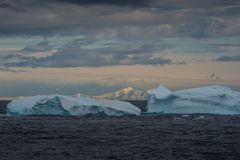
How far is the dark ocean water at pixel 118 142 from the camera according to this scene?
20578mm

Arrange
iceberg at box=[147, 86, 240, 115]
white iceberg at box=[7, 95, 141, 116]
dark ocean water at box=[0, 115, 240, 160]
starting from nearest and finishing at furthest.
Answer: dark ocean water at box=[0, 115, 240, 160], white iceberg at box=[7, 95, 141, 116], iceberg at box=[147, 86, 240, 115]

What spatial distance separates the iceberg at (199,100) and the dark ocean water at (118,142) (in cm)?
1195

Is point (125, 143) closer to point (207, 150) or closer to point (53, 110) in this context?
point (207, 150)

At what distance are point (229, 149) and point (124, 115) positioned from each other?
26415 mm

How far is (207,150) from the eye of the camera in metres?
22.3

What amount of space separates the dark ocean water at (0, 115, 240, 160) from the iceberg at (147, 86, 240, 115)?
11.9 meters

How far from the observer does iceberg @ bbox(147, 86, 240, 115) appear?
4631 centimetres

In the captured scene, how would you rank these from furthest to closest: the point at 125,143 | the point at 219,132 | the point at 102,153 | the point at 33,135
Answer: the point at 219,132
the point at 33,135
the point at 125,143
the point at 102,153

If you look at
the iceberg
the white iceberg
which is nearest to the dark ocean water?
the white iceberg

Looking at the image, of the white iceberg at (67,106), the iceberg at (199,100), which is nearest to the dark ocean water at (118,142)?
the white iceberg at (67,106)

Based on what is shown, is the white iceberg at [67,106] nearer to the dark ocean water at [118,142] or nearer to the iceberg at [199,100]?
the iceberg at [199,100]

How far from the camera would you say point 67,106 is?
44906mm

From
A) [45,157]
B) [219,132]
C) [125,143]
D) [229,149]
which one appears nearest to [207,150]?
[229,149]

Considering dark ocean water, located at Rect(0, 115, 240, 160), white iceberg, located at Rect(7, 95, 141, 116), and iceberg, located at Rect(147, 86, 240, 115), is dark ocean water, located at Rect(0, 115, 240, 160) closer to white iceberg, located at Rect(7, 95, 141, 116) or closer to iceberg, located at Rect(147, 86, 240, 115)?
white iceberg, located at Rect(7, 95, 141, 116)
